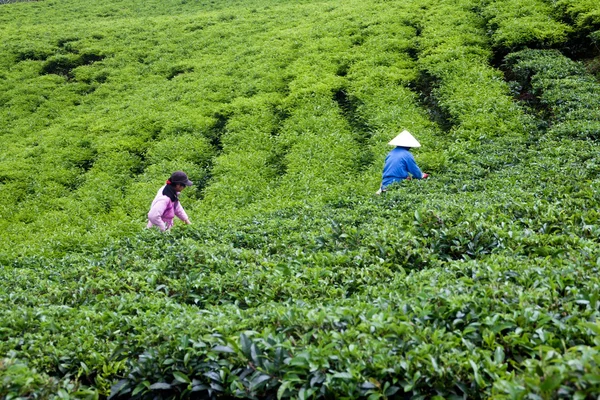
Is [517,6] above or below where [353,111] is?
above

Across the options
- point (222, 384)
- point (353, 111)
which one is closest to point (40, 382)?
point (222, 384)

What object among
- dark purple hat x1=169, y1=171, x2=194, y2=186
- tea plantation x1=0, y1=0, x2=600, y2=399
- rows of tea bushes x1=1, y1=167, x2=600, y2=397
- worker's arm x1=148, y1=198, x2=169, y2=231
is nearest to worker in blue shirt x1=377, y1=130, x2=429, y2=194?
tea plantation x1=0, y1=0, x2=600, y2=399

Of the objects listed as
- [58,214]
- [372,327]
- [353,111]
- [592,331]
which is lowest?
[58,214]

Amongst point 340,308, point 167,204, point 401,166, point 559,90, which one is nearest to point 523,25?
point 559,90

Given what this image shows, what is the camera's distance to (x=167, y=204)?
9.52m

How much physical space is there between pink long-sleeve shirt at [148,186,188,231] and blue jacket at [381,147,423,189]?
4305 millimetres

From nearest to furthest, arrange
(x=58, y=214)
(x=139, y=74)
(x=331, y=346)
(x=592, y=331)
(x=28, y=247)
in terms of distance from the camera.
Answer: (x=592, y=331) < (x=331, y=346) < (x=28, y=247) < (x=58, y=214) < (x=139, y=74)

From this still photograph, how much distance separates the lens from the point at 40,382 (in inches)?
153

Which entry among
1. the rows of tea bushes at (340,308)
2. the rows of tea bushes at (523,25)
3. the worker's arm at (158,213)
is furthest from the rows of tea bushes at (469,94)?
the worker's arm at (158,213)

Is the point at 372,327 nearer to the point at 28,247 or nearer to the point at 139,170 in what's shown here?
the point at 28,247

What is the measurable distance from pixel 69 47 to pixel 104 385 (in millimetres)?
26283

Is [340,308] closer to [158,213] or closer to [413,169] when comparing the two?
[158,213]

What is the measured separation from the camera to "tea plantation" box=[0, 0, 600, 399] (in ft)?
12.6

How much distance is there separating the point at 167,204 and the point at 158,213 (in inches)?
14.0
